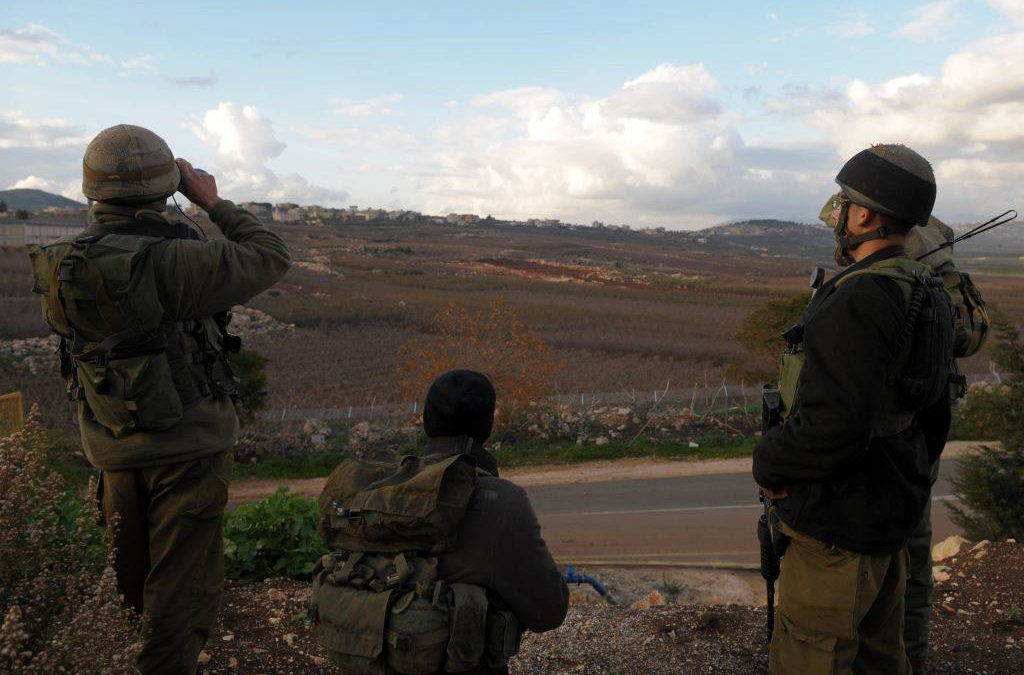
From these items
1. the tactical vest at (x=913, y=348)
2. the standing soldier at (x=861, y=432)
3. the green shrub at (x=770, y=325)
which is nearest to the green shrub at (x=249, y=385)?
the green shrub at (x=770, y=325)

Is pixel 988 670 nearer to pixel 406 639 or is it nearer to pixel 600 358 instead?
pixel 406 639

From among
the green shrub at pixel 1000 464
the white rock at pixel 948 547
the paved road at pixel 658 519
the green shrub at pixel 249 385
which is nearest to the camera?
the white rock at pixel 948 547

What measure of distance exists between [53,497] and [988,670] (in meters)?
4.19

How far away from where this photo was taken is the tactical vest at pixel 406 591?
88.8 inches

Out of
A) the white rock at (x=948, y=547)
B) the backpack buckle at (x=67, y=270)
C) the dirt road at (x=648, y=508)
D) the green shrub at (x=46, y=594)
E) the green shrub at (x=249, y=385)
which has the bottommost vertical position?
the dirt road at (x=648, y=508)

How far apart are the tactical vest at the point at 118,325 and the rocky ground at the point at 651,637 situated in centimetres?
149

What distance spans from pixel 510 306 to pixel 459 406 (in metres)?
25.6

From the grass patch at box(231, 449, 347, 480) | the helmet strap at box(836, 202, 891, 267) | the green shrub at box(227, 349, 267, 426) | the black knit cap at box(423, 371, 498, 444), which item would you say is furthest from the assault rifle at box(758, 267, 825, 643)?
the green shrub at box(227, 349, 267, 426)

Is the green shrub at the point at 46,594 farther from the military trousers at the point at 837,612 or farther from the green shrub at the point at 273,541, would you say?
the green shrub at the point at 273,541

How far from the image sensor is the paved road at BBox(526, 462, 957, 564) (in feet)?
30.6

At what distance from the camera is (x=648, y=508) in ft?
36.1

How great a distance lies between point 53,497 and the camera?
106 inches

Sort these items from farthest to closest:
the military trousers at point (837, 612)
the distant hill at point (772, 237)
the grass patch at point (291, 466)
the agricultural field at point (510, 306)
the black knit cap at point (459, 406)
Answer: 1. the distant hill at point (772, 237)
2. the agricultural field at point (510, 306)
3. the grass patch at point (291, 466)
4. the military trousers at point (837, 612)
5. the black knit cap at point (459, 406)

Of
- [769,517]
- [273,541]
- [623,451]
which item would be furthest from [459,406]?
[623,451]
